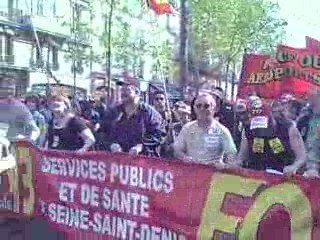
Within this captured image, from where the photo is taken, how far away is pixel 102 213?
6.74m

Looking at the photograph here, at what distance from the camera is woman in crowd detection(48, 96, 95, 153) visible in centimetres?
836

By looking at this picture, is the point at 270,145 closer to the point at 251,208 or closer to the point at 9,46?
the point at 251,208

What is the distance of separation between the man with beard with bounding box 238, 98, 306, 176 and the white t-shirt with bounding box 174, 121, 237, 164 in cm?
15

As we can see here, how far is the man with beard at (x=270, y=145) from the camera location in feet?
22.8

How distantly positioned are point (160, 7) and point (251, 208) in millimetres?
10300

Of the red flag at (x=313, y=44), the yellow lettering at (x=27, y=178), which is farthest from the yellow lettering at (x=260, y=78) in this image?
the yellow lettering at (x=27, y=178)

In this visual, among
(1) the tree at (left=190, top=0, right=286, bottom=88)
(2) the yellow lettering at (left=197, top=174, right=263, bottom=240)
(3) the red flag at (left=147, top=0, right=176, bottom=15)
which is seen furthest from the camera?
(1) the tree at (left=190, top=0, right=286, bottom=88)

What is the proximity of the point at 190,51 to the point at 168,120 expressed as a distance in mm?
1841

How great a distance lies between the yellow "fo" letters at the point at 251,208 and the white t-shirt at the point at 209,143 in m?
1.26

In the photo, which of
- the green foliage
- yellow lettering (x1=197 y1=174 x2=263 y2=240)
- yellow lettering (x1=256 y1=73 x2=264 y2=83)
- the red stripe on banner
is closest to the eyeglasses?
the red stripe on banner

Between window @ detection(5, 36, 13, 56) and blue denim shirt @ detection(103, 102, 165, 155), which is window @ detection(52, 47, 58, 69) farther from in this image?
blue denim shirt @ detection(103, 102, 165, 155)

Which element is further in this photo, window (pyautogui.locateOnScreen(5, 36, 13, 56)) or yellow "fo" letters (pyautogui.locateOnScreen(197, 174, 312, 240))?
window (pyautogui.locateOnScreen(5, 36, 13, 56))

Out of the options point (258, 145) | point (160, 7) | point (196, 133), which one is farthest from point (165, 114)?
point (258, 145)

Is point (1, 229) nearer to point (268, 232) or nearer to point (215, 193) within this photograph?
point (215, 193)
